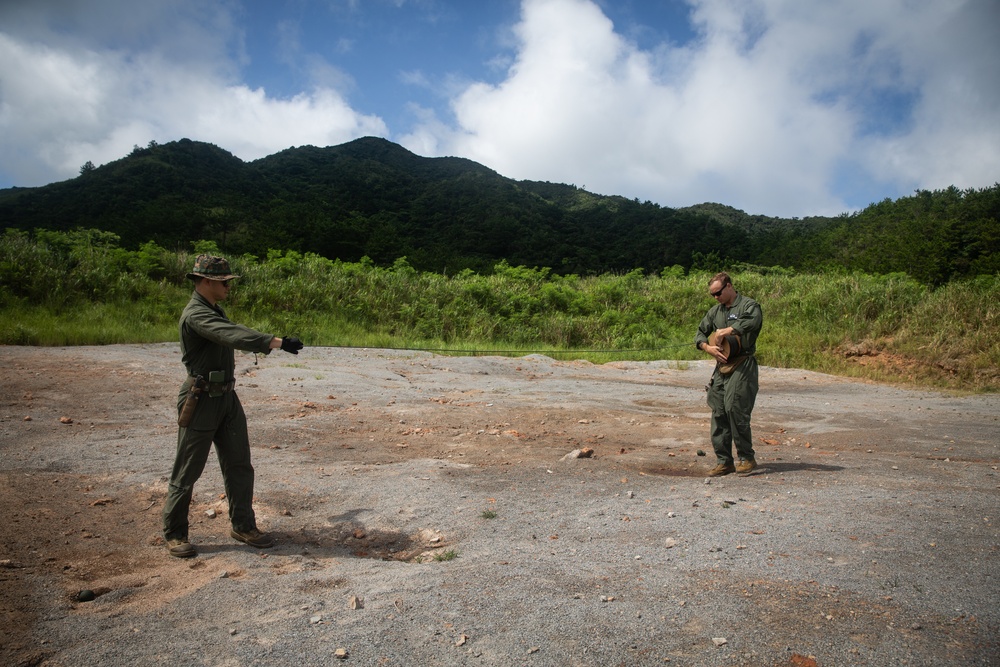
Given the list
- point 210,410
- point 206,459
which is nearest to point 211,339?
point 210,410

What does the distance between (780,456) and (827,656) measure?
15.2ft

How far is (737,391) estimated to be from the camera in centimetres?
610

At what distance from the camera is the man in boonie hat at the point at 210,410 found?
425cm

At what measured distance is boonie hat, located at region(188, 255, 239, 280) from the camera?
449 centimetres

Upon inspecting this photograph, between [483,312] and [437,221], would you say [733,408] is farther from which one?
[437,221]

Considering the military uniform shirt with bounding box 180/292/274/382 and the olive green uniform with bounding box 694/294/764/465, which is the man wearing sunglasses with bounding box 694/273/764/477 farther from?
the military uniform shirt with bounding box 180/292/274/382

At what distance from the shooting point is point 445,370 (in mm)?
13688

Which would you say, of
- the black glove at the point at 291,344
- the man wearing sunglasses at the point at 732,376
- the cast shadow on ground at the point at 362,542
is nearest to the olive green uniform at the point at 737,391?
the man wearing sunglasses at the point at 732,376

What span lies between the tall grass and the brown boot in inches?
378

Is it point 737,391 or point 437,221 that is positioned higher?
point 437,221

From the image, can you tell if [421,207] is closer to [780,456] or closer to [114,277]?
[114,277]

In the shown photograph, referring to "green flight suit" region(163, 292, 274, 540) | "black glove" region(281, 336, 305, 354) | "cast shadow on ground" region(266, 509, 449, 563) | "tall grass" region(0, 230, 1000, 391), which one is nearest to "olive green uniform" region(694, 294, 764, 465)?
"cast shadow on ground" region(266, 509, 449, 563)

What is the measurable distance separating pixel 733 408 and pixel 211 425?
452cm

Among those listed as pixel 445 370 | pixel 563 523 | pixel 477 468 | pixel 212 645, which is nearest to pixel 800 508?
pixel 563 523
